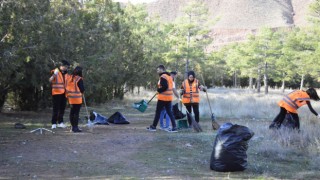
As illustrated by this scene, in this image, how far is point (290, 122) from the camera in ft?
36.3

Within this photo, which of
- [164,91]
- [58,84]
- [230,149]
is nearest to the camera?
[230,149]

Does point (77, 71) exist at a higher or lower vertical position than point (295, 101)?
higher

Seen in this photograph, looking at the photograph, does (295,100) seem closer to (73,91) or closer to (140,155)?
(140,155)

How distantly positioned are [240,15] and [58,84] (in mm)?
144331

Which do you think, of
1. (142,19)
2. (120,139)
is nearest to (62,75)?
(120,139)

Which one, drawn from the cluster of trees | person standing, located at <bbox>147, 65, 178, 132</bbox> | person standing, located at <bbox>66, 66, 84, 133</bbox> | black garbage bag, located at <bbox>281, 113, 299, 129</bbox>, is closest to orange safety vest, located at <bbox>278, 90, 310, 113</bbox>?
black garbage bag, located at <bbox>281, 113, 299, 129</bbox>

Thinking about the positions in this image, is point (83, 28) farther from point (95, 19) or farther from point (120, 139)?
point (120, 139)

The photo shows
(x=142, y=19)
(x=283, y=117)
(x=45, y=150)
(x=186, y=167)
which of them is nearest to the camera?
(x=186, y=167)

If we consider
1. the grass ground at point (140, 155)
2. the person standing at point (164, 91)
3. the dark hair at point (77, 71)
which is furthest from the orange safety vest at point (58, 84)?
the person standing at point (164, 91)

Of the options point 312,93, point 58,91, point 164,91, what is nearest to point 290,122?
point 312,93

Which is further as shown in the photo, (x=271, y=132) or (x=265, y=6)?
(x=265, y=6)

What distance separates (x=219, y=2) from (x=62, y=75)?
157m

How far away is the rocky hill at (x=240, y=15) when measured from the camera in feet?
471

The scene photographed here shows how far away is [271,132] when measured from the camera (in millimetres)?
10734
